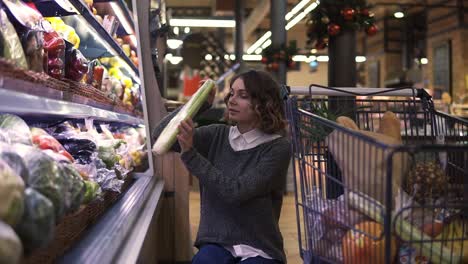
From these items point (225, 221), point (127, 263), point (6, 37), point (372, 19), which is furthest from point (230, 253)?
point (372, 19)

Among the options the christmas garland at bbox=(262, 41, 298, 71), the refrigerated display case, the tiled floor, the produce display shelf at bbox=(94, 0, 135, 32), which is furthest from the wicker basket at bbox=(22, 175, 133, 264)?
the christmas garland at bbox=(262, 41, 298, 71)

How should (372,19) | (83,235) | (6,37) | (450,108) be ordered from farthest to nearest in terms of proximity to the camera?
(450,108), (372,19), (83,235), (6,37)

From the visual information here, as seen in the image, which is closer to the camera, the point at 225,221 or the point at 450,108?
the point at 225,221

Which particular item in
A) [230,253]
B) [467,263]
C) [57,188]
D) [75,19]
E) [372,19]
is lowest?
[230,253]

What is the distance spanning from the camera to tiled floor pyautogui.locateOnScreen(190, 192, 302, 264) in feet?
12.9

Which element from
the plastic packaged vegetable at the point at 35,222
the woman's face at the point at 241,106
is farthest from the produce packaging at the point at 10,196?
the woman's face at the point at 241,106

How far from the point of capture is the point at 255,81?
208 centimetres

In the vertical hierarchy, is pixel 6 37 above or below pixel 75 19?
below

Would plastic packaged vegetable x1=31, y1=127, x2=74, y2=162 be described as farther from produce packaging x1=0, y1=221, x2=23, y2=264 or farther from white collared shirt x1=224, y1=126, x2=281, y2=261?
produce packaging x1=0, y1=221, x2=23, y2=264

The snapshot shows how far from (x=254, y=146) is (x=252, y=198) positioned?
20 cm

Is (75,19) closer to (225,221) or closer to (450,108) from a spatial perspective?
(225,221)

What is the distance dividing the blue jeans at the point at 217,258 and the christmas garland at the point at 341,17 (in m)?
4.37

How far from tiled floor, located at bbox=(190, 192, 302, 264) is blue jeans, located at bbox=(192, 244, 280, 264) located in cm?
183

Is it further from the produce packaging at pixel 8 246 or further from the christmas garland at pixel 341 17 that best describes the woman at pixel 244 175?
the christmas garland at pixel 341 17
